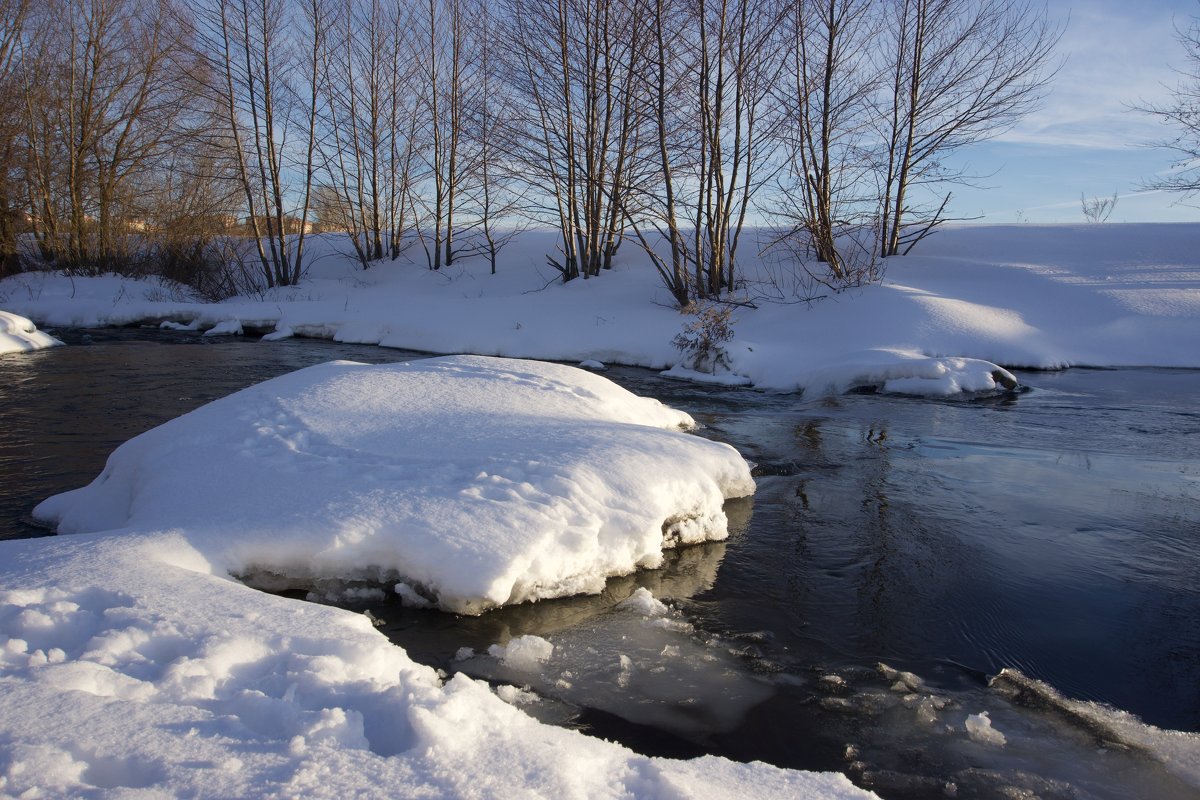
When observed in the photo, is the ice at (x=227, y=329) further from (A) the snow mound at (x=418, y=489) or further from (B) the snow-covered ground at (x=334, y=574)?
(A) the snow mound at (x=418, y=489)

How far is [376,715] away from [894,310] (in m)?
11.5

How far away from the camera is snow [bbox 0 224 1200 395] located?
1103 cm

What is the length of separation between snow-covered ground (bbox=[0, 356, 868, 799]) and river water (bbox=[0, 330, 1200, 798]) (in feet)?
0.93

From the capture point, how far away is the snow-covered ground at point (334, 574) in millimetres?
1880

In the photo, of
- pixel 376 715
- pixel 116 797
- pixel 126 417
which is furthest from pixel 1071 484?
pixel 126 417

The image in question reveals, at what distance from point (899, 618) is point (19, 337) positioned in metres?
14.0

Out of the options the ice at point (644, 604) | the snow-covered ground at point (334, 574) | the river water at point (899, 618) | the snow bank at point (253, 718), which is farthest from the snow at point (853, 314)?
the snow bank at point (253, 718)

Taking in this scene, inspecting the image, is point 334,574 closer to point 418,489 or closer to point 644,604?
point 418,489

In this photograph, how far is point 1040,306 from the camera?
1270 centimetres

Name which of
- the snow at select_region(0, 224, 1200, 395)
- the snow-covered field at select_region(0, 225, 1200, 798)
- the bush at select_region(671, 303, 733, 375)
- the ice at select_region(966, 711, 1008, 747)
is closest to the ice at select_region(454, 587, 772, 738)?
the snow-covered field at select_region(0, 225, 1200, 798)

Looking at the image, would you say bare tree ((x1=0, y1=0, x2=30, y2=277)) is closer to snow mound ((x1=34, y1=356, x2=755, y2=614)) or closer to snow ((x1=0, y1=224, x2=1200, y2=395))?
snow ((x1=0, y1=224, x2=1200, y2=395))

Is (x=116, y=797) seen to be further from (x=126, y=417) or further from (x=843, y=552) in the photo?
(x=126, y=417)

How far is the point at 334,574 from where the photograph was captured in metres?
3.43

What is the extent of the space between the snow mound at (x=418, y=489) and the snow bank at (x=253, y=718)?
2.07 ft
